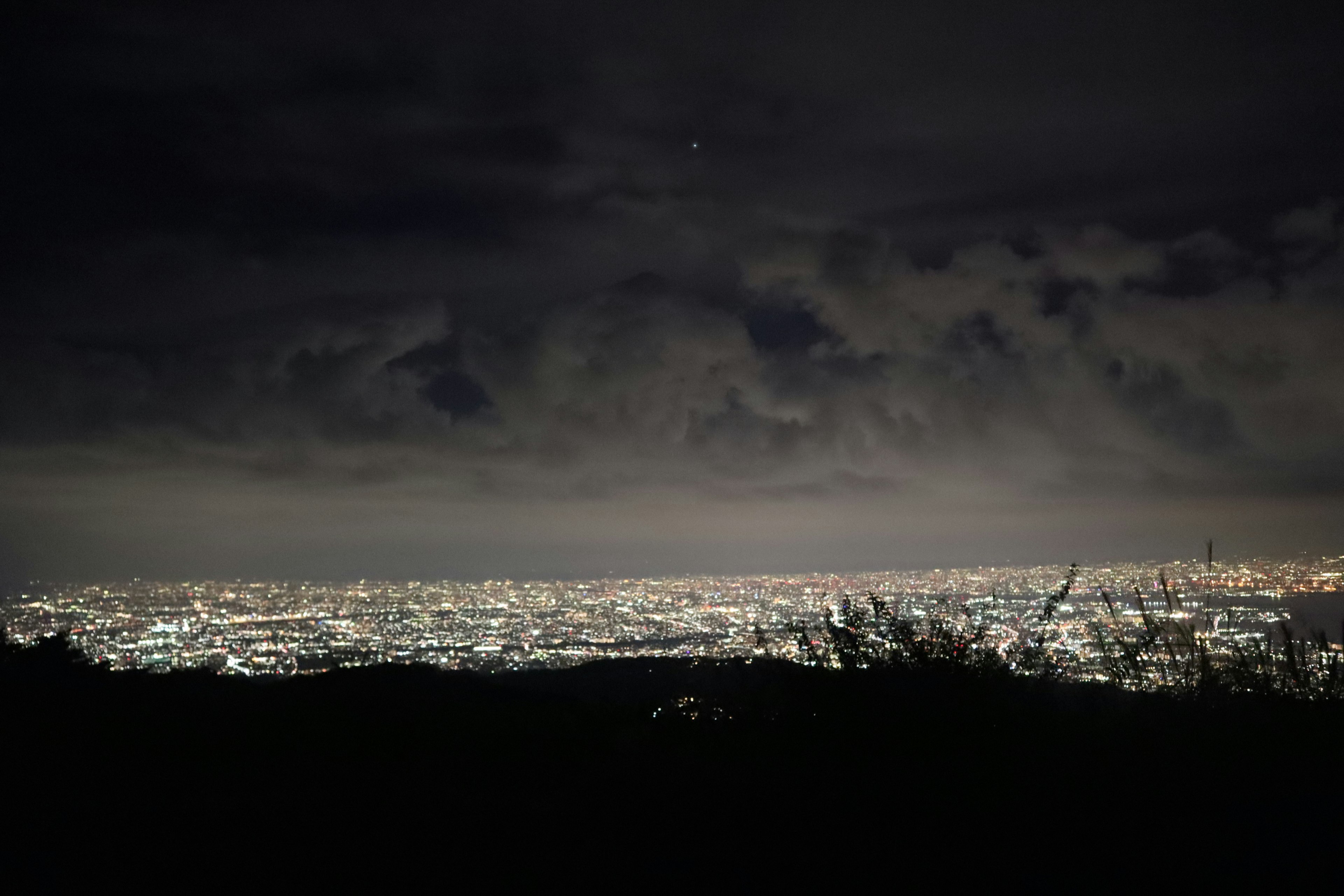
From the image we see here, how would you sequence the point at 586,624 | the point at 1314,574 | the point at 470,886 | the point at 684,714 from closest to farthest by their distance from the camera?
the point at 470,886, the point at 684,714, the point at 1314,574, the point at 586,624

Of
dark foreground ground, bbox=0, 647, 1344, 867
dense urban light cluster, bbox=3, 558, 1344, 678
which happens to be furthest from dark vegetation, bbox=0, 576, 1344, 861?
dense urban light cluster, bbox=3, 558, 1344, 678

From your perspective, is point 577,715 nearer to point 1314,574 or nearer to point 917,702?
point 917,702

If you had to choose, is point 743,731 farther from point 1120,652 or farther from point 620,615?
point 620,615

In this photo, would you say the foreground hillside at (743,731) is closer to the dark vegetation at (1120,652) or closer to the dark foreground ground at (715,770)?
the dark foreground ground at (715,770)

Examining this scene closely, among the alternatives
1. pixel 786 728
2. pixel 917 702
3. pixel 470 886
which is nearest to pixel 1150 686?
pixel 917 702

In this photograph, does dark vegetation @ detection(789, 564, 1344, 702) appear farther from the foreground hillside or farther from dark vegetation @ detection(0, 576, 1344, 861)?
the foreground hillside

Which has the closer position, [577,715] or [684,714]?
[684,714]

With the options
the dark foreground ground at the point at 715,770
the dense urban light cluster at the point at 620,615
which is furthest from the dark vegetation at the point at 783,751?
the dense urban light cluster at the point at 620,615

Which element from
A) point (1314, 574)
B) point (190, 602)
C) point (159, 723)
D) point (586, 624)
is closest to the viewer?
point (159, 723)
